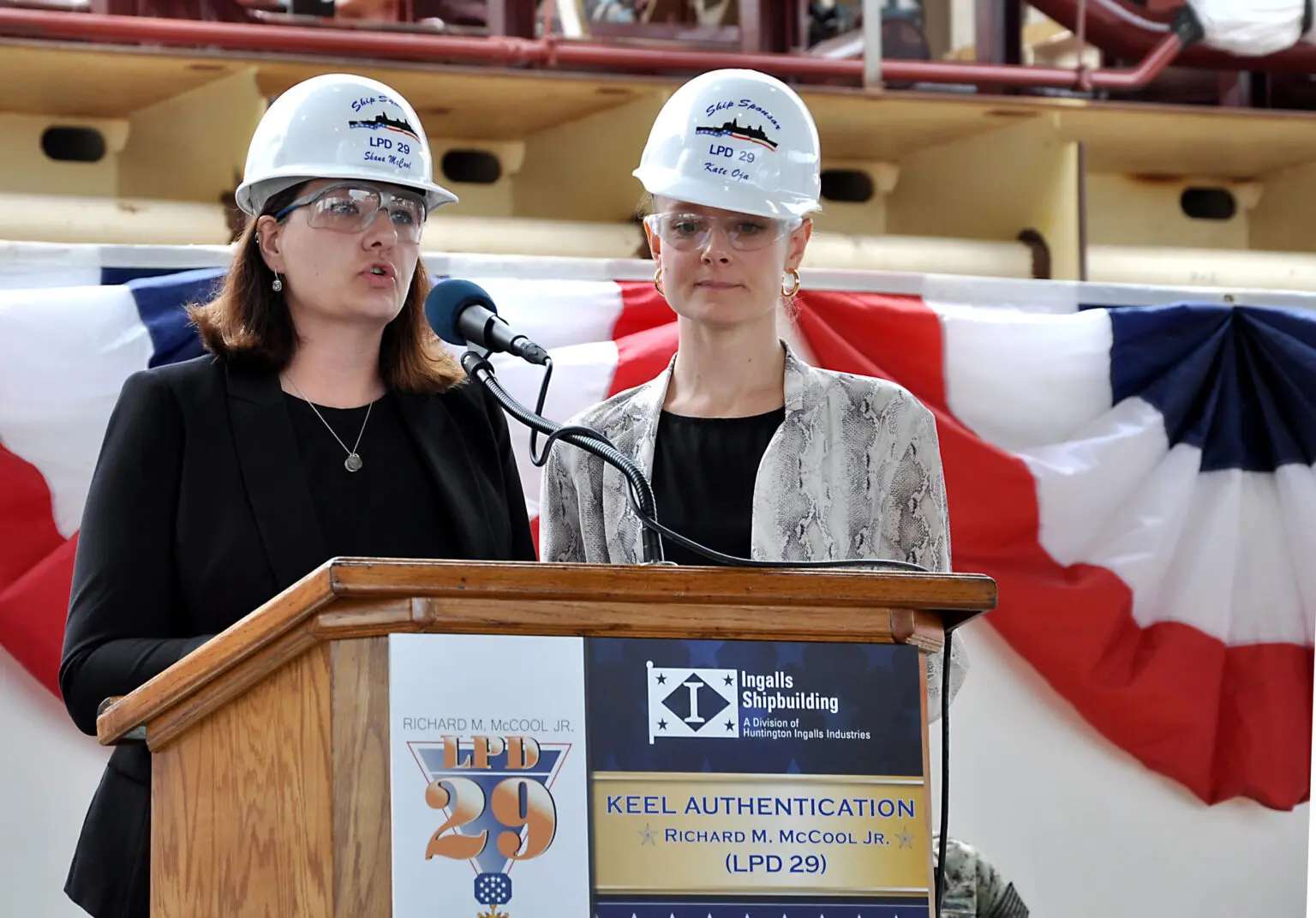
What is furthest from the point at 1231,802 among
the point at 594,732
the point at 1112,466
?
the point at 594,732

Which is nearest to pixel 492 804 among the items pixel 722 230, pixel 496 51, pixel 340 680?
pixel 340 680

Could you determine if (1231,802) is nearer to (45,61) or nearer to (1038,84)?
(1038,84)

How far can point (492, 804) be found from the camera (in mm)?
1360

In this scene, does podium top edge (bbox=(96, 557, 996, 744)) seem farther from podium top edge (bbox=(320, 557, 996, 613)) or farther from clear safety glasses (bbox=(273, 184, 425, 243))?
clear safety glasses (bbox=(273, 184, 425, 243))

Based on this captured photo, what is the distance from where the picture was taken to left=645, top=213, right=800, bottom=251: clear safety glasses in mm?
2172

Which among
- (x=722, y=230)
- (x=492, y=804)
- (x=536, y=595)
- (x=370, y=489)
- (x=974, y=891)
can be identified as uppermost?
(x=722, y=230)

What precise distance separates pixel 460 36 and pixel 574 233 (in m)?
0.48

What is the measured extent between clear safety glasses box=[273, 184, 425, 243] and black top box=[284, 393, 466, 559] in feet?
0.64

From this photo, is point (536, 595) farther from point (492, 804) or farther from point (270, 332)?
point (270, 332)

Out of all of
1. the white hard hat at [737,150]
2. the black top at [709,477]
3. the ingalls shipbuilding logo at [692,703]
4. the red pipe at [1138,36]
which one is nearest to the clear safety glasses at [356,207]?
the white hard hat at [737,150]

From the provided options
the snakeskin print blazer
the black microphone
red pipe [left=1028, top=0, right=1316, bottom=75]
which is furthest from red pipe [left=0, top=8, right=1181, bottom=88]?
the black microphone

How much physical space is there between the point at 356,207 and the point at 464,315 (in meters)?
0.27

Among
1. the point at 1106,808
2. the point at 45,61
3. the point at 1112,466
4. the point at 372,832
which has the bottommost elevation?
the point at 1106,808

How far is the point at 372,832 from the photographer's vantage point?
135 cm
